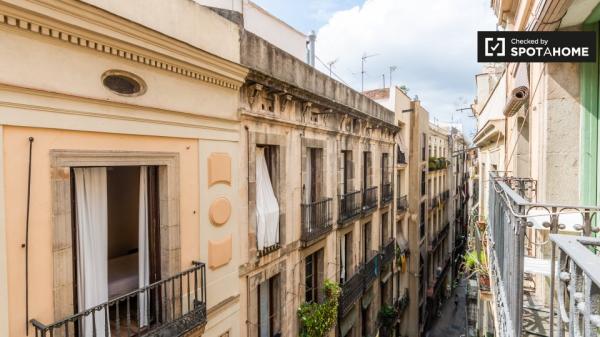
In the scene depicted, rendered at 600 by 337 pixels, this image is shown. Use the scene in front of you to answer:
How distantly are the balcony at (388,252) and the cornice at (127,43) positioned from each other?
11244mm

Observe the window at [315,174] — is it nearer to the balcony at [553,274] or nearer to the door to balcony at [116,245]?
the door to balcony at [116,245]

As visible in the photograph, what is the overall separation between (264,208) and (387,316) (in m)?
10.8

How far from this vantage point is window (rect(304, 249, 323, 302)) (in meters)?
10.0

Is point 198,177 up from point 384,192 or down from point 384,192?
up

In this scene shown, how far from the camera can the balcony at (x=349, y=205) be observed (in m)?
11.3

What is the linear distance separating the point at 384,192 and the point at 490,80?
361 inches

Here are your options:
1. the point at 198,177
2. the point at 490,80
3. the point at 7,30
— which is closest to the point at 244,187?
the point at 198,177

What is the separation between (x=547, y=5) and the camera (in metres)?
3.64

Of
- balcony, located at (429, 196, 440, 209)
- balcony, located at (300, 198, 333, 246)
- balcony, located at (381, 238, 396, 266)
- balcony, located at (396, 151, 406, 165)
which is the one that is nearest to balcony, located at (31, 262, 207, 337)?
balcony, located at (300, 198, 333, 246)

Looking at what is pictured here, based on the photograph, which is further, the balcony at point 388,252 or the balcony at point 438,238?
the balcony at point 438,238

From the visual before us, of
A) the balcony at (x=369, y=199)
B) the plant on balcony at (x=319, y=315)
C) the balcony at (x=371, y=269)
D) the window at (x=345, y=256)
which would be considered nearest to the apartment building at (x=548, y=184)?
the plant on balcony at (x=319, y=315)

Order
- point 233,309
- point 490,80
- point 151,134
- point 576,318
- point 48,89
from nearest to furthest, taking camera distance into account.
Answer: point 576,318, point 48,89, point 151,134, point 233,309, point 490,80

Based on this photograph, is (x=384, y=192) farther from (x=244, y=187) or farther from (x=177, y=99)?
(x=177, y=99)

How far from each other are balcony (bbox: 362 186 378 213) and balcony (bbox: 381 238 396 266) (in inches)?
93.2
